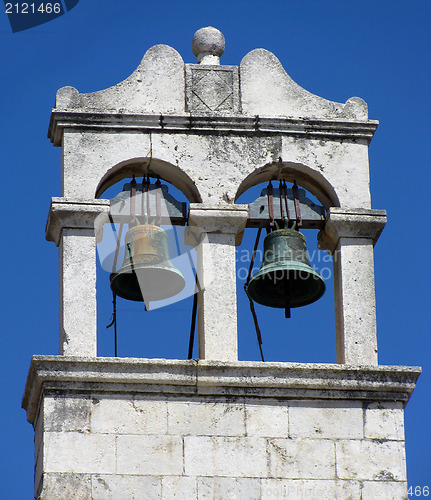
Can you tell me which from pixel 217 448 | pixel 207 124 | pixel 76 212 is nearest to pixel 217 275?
pixel 76 212

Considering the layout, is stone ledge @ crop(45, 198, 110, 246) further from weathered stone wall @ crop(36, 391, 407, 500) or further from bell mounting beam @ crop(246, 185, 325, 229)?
weathered stone wall @ crop(36, 391, 407, 500)

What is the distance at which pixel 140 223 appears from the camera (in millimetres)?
15852

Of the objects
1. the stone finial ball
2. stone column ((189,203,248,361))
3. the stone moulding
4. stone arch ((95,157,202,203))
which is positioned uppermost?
the stone finial ball

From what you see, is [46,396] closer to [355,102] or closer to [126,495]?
[126,495]

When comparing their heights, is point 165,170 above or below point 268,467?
above

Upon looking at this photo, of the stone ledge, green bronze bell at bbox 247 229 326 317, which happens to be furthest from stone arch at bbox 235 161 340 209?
the stone ledge

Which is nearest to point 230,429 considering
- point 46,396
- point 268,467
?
point 268,467

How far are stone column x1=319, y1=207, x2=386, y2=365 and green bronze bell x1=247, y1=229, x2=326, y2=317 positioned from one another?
25 cm

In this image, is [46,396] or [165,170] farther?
[165,170]

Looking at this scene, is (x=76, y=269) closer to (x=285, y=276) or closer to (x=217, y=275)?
(x=217, y=275)

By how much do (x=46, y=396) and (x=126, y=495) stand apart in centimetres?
98

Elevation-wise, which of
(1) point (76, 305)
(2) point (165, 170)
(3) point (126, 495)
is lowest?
(3) point (126, 495)

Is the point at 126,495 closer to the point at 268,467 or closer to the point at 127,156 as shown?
Result: the point at 268,467

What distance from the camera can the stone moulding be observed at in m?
14.8
